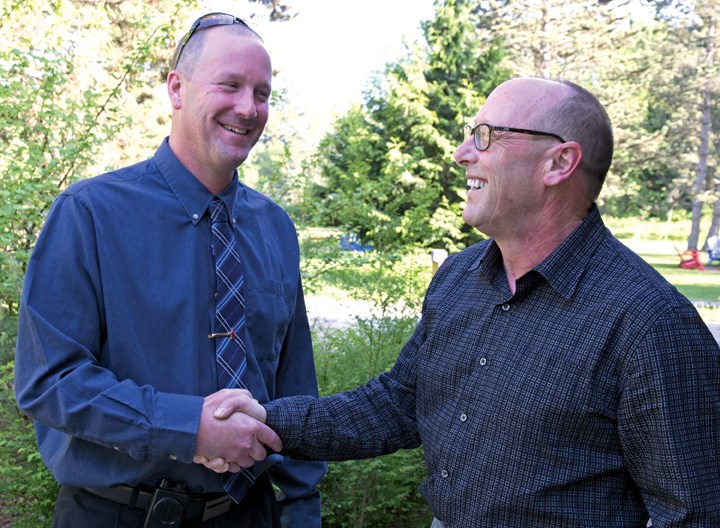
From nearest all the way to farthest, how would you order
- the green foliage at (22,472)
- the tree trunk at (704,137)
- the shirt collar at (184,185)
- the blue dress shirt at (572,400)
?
1. the blue dress shirt at (572,400)
2. the shirt collar at (184,185)
3. the green foliage at (22,472)
4. the tree trunk at (704,137)

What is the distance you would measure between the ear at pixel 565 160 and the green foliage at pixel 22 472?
117 inches

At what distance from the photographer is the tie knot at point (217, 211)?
8.41 ft

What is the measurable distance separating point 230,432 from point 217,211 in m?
0.73

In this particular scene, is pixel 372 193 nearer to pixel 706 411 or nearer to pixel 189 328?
pixel 189 328

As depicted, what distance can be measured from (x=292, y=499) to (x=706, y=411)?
150cm

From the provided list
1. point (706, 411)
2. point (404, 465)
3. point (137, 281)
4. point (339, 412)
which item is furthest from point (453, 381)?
point (404, 465)

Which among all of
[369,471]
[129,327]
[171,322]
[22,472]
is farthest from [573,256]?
[22,472]

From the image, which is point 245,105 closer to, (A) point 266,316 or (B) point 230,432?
(A) point 266,316

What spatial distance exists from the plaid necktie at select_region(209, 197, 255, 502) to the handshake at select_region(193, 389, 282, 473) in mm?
63

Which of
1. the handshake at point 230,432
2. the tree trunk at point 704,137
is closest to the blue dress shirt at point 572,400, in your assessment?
the handshake at point 230,432

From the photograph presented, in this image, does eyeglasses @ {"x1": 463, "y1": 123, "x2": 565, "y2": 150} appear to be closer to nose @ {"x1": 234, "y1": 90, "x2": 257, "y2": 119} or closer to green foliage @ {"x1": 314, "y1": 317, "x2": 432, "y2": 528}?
nose @ {"x1": 234, "y1": 90, "x2": 257, "y2": 119}

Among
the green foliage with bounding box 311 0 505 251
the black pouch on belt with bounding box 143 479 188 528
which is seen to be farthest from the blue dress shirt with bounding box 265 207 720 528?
the green foliage with bounding box 311 0 505 251

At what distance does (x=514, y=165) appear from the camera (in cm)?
236

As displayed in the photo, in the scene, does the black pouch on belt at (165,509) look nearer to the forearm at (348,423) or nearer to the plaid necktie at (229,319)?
the plaid necktie at (229,319)
